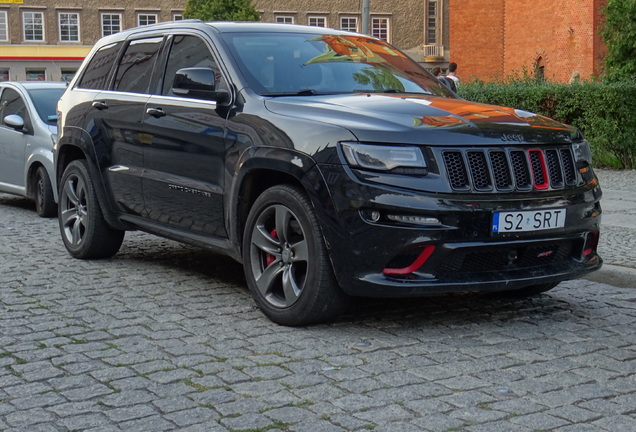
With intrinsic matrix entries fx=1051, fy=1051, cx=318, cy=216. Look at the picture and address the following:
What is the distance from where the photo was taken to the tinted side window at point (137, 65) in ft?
24.8

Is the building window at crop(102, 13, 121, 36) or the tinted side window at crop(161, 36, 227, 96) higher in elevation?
the building window at crop(102, 13, 121, 36)

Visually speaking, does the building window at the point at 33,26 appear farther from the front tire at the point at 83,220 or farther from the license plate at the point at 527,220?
the license plate at the point at 527,220

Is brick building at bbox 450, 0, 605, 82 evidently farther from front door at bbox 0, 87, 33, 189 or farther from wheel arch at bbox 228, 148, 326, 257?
wheel arch at bbox 228, 148, 326, 257

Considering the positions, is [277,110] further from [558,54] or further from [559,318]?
[558,54]

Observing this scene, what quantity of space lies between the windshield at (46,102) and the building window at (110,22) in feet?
178

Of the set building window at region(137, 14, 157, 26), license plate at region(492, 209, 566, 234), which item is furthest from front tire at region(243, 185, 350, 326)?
building window at region(137, 14, 157, 26)

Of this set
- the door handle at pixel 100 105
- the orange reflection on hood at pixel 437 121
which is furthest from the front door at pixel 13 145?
the orange reflection on hood at pixel 437 121

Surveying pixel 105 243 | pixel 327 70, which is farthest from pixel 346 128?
pixel 105 243

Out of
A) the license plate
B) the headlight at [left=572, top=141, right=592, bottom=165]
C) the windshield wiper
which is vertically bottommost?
the license plate

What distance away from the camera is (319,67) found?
22.2ft

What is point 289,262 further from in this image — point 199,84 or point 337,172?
point 199,84

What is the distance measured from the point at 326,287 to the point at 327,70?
1.72 m

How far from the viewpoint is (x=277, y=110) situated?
20.0 ft

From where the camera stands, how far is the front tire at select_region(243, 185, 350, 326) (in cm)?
566
